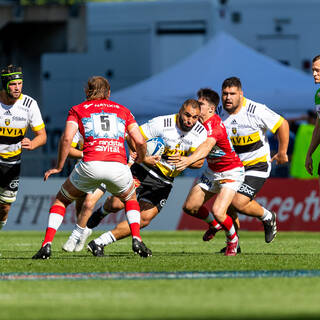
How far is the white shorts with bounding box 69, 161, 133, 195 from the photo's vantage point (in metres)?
10.9

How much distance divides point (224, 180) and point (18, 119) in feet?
8.38

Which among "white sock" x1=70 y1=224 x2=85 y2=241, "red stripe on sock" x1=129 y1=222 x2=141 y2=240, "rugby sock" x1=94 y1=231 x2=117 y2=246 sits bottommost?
"white sock" x1=70 y1=224 x2=85 y2=241

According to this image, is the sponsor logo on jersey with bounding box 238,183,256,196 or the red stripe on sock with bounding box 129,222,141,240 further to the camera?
the sponsor logo on jersey with bounding box 238,183,256,196

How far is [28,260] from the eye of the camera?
11234mm

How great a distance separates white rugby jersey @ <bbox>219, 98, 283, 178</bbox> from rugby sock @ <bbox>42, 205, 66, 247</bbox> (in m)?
2.74

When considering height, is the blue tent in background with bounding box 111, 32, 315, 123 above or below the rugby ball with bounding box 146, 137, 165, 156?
below

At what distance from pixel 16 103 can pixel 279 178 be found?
357 inches

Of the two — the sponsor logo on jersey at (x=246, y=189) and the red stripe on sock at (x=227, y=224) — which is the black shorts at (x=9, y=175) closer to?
the red stripe on sock at (x=227, y=224)

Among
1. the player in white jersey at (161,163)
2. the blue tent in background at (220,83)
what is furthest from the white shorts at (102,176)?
the blue tent in background at (220,83)

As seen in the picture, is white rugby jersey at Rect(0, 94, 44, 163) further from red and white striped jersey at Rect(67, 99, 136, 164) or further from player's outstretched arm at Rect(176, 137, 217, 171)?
player's outstretched arm at Rect(176, 137, 217, 171)

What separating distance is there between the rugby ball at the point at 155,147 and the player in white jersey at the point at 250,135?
109 centimetres

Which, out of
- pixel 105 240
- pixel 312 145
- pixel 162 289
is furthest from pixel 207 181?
pixel 162 289

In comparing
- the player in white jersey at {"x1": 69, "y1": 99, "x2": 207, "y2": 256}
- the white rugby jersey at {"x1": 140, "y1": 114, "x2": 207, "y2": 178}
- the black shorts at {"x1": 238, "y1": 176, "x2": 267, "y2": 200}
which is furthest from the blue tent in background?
the white rugby jersey at {"x1": 140, "y1": 114, "x2": 207, "y2": 178}

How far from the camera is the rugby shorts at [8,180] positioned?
1283 cm
